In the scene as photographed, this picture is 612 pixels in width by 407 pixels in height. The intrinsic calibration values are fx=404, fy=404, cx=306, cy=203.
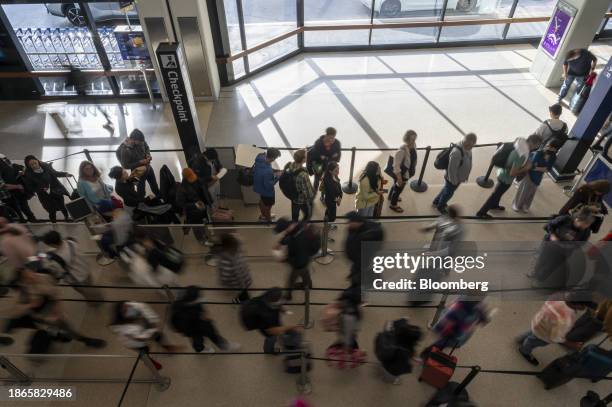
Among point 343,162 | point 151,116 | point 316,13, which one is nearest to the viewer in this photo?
point 343,162

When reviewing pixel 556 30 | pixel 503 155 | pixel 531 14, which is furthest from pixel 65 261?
pixel 531 14

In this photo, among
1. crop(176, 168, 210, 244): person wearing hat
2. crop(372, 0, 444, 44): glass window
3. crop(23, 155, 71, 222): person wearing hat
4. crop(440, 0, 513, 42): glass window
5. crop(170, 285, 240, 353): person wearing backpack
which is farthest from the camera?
crop(440, 0, 513, 42): glass window

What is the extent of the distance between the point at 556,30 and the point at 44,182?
10897 mm

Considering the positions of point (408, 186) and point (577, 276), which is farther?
point (408, 186)

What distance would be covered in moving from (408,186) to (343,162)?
1.33 m

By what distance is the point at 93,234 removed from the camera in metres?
5.36

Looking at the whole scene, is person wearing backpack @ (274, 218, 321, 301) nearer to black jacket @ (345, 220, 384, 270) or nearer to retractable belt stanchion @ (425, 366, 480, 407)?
black jacket @ (345, 220, 384, 270)

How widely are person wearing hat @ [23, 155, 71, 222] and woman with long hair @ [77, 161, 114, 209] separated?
0.66 meters

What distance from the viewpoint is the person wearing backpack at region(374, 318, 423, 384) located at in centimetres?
365

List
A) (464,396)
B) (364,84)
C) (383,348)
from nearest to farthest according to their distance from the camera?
(383,348) < (464,396) < (364,84)

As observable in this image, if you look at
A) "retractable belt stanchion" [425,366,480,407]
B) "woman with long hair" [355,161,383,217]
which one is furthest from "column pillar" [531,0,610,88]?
"retractable belt stanchion" [425,366,480,407]

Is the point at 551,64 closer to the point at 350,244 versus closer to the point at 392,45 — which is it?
the point at 392,45

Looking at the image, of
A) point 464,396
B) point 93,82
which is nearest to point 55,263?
point 464,396

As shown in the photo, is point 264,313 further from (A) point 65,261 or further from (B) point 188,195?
(A) point 65,261
